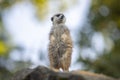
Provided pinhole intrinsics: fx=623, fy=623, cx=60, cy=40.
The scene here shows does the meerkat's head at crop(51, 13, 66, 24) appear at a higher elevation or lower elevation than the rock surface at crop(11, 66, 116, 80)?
higher

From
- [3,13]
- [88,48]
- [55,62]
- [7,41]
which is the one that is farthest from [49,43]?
[3,13]

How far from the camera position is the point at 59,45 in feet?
33.7

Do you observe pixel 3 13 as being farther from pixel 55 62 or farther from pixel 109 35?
pixel 55 62

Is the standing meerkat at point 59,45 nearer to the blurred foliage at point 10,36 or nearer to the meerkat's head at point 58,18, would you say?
the meerkat's head at point 58,18

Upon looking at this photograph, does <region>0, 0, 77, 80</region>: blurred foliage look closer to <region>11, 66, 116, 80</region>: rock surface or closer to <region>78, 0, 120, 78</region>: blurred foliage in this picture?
<region>78, 0, 120, 78</region>: blurred foliage

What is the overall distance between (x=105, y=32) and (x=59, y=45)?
15.2 m

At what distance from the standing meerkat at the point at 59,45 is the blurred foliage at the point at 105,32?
999 cm

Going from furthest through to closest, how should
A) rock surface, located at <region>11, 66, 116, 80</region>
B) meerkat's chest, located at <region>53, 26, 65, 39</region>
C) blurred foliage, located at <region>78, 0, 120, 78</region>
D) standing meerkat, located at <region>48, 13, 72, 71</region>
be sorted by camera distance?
blurred foliage, located at <region>78, 0, 120, 78</region>
meerkat's chest, located at <region>53, 26, 65, 39</region>
standing meerkat, located at <region>48, 13, 72, 71</region>
rock surface, located at <region>11, 66, 116, 80</region>

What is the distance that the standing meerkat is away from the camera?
33.7 ft

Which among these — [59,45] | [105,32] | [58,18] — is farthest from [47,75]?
[105,32]

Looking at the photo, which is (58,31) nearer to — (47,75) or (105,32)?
(47,75)

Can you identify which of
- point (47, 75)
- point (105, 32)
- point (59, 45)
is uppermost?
point (105, 32)

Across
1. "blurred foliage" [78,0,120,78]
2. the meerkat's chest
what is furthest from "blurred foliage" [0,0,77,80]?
the meerkat's chest

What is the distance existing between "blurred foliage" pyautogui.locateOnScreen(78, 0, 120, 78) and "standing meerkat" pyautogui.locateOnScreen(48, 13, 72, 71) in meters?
A: 9.99
